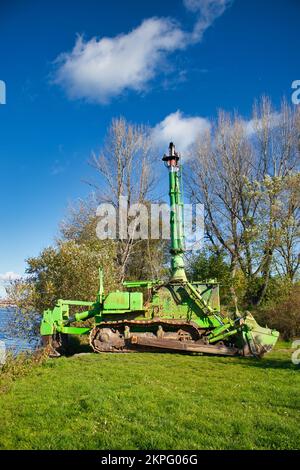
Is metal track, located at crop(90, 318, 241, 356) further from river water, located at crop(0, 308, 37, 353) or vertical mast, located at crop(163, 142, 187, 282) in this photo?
river water, located at crop(0, 308, 37, 353)

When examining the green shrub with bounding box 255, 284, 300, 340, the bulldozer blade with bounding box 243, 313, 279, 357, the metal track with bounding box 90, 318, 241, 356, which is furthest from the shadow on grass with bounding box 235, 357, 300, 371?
the green shrub with bounding box 255, 284, 300, 340

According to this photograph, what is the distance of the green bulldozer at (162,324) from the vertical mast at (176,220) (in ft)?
3.07

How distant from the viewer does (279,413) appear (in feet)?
21.5

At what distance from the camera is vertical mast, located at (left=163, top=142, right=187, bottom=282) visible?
16.1 metres

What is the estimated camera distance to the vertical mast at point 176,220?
632 inches

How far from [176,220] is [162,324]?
15.3 feet

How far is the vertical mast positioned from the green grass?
5.49 meters

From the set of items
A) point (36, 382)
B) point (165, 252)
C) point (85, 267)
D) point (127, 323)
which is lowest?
point (36, 382)

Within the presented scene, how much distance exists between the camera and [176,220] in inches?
650

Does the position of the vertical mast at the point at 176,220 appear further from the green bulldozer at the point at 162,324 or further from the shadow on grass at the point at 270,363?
the shadow on grass at the point at 270,363

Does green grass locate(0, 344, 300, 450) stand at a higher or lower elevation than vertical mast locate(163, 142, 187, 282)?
lower
